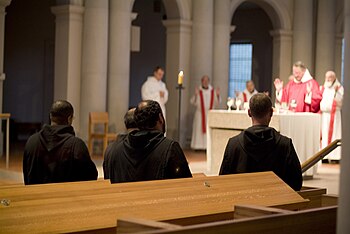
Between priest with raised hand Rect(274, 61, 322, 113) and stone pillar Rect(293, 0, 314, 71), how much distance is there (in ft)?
18.9

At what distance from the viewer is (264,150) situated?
5.45 meters

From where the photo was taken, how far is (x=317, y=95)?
1506 centimetres

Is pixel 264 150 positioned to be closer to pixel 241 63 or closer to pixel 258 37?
pixel 258 37

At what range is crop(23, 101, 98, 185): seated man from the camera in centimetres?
529

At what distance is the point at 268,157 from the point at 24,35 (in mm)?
17647

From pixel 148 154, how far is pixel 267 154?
105cm

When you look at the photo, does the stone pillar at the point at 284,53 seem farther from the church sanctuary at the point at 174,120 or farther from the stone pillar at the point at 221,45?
the stone pillar at the point at 221,45

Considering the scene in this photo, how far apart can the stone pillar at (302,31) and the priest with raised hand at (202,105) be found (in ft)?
13.4

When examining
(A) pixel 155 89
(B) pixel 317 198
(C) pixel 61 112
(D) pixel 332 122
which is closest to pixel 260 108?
(B) pixel 317 198

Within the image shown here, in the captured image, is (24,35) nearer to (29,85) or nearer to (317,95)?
(29,85)

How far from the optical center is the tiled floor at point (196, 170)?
12.0 metres

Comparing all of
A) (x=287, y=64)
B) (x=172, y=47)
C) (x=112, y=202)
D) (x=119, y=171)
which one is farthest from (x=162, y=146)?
(x=287, y=64)

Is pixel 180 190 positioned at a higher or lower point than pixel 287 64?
lower

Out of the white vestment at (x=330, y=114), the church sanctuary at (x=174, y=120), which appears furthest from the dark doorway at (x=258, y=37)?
the white vestment at (x=330, y=114)
